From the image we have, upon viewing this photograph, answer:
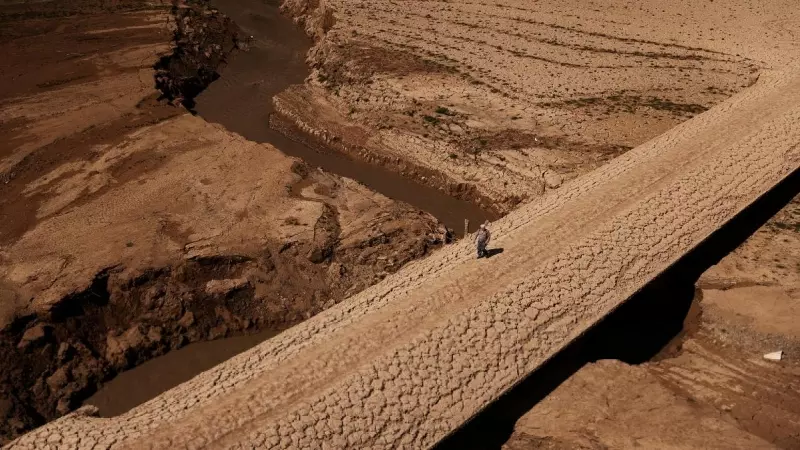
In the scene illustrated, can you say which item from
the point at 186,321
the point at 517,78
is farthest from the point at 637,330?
the point at 517,78

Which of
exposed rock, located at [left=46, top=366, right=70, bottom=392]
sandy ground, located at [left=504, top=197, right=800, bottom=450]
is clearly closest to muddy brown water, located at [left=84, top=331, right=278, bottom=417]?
exposed rock, located at [left=46, top=366, right=70, bottom=392]

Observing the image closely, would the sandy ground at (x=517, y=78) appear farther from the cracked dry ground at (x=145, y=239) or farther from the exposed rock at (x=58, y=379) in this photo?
the exposed rock at (x=58, y=379)

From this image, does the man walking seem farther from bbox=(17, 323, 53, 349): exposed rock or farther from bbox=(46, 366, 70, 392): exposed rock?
bbox=(17, 323, 53, 349): exposed rock

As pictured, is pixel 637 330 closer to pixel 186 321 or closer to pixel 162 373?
pixel 186 321

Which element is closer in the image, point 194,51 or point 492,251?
point 492,251

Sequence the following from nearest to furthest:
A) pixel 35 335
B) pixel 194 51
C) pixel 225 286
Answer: pixel 35 335, pixel 225 286, pixel 194 51

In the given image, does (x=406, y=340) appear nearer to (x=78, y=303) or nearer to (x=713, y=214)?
(x=78, y=303)
